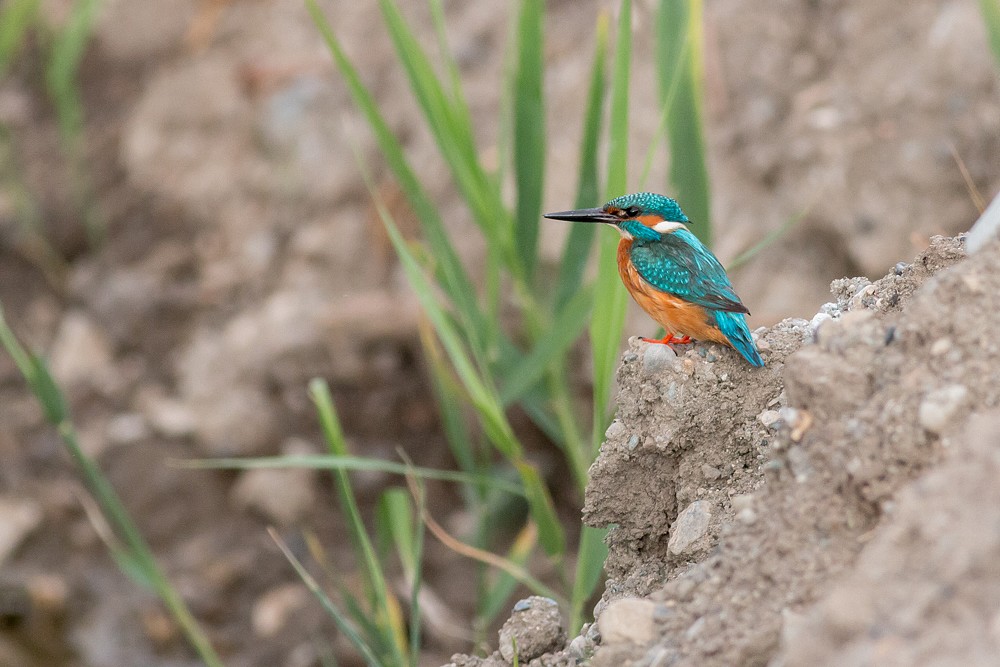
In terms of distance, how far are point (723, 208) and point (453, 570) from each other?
168 centimetres

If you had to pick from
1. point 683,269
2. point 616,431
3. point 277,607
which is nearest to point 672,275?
point 683,269

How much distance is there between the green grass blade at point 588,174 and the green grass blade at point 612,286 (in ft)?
1.13

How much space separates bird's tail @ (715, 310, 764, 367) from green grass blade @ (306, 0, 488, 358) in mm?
1063

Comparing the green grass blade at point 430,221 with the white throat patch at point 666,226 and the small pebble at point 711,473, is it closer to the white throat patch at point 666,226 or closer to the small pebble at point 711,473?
the white throat patch at point 666,226

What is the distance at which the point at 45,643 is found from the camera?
4.25 metres

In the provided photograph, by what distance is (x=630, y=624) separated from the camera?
152 centimetres

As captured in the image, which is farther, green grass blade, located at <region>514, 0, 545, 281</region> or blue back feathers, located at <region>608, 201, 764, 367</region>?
green grass blade, located at <region>514, 0, 545, 281</region>

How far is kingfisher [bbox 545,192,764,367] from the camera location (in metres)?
2.03

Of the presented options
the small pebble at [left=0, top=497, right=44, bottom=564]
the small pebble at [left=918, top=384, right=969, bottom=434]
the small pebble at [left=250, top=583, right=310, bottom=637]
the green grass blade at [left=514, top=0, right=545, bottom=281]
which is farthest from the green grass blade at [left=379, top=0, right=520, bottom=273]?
the small pebble at [left=0, top=497, right=44, bottom=564]

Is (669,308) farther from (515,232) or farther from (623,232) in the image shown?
(515,232)

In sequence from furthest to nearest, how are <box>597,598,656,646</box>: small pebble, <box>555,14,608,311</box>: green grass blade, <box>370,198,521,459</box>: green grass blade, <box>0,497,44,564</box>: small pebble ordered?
<box>0,497,44,564</box>: small pebble, <box>555,14,608,311</box>: green grass blade, <box>370,198,521,459</box>: green grass blade, <box>597,598,656,646</box>: small pebble

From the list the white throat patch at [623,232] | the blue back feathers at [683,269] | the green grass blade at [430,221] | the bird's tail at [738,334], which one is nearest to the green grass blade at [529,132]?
the green grass blade at [430,221]

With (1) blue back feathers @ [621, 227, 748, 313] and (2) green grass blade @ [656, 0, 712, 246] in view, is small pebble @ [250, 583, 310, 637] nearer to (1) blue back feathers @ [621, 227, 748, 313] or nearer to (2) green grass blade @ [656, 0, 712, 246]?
(2) green grass blade @ [656, 0, 712, 246]

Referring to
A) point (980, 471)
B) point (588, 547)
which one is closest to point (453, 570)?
point (588, 547)
